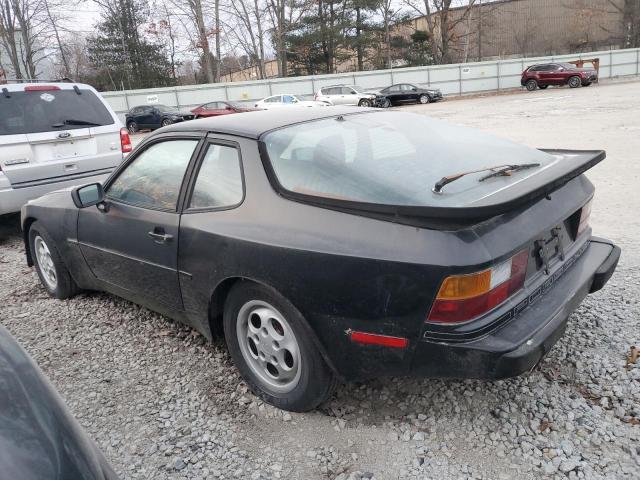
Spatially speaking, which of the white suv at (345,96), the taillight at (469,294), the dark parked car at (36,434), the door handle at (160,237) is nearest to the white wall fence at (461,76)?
the white suv at (345,96)


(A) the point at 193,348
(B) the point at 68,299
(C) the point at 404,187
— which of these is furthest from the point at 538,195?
(B) the point at 68,299

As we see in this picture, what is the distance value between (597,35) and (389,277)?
63.8m

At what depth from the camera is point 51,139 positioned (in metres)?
5.93

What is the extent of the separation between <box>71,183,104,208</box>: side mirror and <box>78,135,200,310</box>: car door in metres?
0.06

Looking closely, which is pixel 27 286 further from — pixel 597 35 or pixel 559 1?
pixel 559 1

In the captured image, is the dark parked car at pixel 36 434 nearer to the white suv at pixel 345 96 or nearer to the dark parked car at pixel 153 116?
the dark parked car at pixel 153 116

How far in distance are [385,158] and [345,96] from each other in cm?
2837

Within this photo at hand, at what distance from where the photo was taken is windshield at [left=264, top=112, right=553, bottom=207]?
2.29 meters

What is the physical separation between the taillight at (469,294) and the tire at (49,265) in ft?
10.5

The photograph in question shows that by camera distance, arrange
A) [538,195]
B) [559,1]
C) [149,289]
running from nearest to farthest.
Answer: [538,195]
[149,289]
[559,1]

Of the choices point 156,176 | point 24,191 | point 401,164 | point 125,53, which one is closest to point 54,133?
point 24,191

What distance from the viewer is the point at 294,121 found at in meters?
2.91

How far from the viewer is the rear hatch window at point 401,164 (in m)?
2.21

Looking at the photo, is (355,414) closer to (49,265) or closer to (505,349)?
(505,349)
